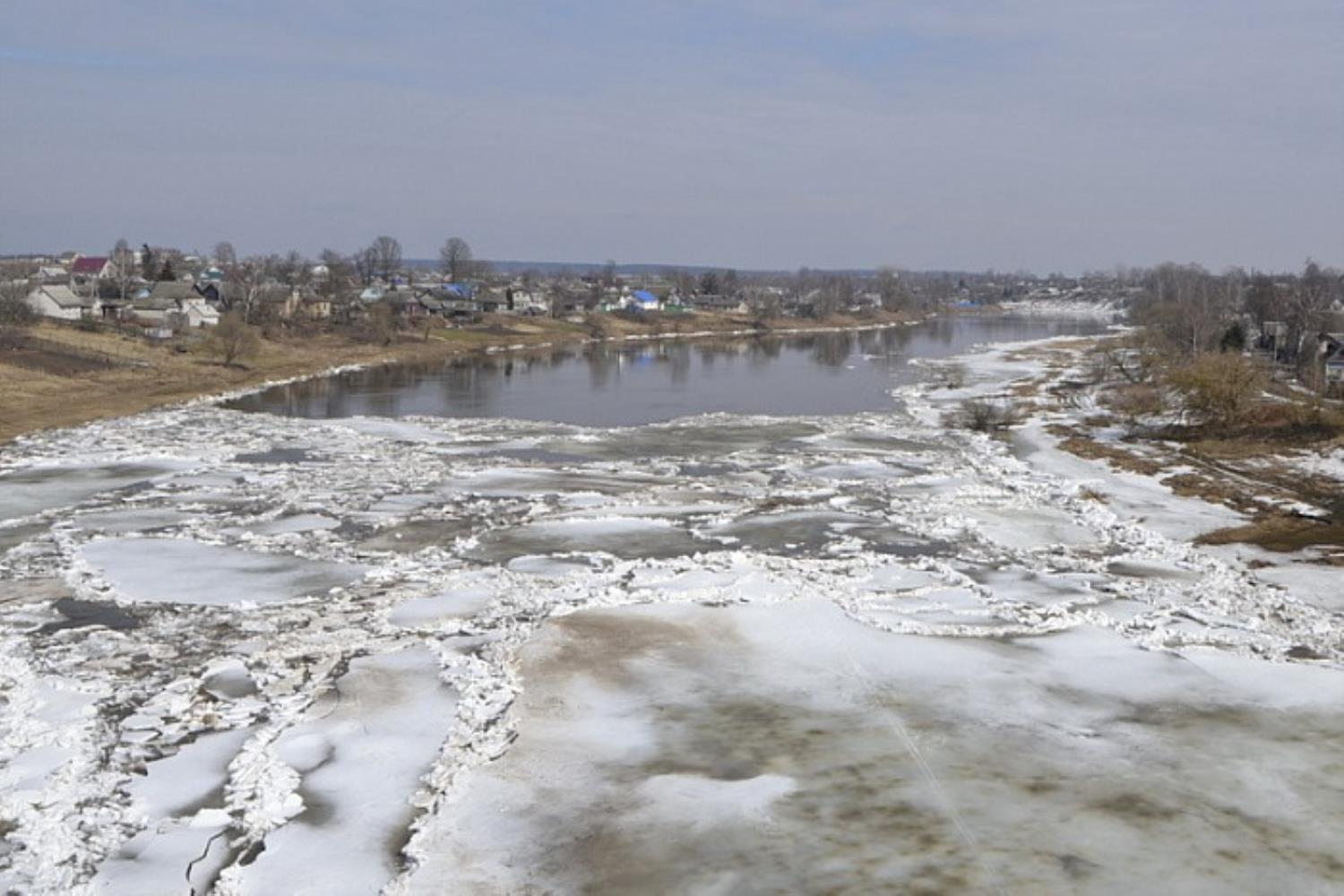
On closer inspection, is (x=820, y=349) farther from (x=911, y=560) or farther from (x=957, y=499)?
(x=911, y=560)

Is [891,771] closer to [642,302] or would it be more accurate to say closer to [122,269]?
[122,269]

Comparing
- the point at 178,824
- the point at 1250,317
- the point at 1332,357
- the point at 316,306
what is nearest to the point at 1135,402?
the point at 1332,357

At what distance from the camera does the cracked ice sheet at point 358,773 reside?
7457 millimetres

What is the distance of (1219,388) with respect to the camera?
95.2ft

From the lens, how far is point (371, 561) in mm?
15555

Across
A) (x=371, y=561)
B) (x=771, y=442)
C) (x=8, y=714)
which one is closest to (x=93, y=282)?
(x=771, y=442)

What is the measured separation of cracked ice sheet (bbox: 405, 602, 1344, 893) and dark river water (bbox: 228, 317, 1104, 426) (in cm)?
2106

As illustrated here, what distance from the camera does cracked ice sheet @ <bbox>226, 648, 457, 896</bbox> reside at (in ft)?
24.5

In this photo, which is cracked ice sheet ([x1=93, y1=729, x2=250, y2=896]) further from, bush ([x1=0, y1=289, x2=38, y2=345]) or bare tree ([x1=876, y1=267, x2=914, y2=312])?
bare tree ([x1=876, y1=267, x2=914, y2=312])

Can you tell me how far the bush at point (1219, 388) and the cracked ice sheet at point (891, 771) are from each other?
19210mm

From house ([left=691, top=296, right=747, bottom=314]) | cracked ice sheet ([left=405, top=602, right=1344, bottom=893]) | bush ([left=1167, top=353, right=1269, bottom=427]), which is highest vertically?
bush ([left=1167, top=353, right=1269, bottom=427])

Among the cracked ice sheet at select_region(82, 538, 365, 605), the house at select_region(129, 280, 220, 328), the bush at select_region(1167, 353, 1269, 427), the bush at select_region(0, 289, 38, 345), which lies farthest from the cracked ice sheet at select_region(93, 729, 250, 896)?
the house at select_region(129, 280, 220, 328)

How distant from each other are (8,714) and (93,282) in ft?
214

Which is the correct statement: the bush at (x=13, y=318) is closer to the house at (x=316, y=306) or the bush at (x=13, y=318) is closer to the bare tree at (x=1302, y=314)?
the house at (x=316, y=306)
